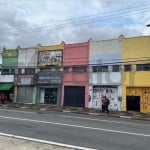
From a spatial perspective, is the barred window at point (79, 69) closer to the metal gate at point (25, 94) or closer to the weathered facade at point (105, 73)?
the weathered facade at point (105, 73)

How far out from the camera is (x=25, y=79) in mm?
42906

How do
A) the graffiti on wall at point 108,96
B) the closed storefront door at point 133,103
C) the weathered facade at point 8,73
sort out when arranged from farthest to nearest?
the weathered facade at point 8,73 → the graffiti on wall at point 108,96 → the closed storefront door at point 133,103

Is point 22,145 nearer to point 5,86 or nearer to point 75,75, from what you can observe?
point 75,75

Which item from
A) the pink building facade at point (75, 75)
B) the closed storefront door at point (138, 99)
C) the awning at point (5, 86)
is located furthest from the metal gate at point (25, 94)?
the closed storefront door at point (138, 99)

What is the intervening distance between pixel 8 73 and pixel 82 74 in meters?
12.1

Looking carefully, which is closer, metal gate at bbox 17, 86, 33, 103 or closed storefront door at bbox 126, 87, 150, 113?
closed storefront door at bbox 126, 87, 150, 113

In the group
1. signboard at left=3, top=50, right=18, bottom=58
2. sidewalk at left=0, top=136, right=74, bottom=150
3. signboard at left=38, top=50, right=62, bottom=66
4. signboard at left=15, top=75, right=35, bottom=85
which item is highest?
signboard at left=3, top=50, right=18, bottom=58

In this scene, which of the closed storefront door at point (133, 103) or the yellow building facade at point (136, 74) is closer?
the yellow building facade at point (136, 74)

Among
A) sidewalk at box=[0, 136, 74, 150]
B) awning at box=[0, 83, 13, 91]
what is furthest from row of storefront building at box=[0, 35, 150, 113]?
sidewalk at box=[0, 136, 74, 150]

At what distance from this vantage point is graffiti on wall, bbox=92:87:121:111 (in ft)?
115

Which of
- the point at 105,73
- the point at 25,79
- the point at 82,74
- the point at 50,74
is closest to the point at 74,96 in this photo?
the point at 82,74

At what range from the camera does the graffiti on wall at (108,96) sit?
35031 millimetres

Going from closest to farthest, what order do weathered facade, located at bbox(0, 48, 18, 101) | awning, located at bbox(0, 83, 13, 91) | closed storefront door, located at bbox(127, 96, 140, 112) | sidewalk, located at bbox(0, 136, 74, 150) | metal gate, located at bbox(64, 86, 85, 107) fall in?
1. sidewalk, located at bbox(0, 136, 74, 150)
2. closed storefront door, located at bbox(127, 96, 140, 112)
3. metal gate, located at bbox(64, 86, 85, 107)
4. awning, located at bbox(0, 83, 13, 91)
5. weathered facade, located at bbox(0, 48, 18, 101)

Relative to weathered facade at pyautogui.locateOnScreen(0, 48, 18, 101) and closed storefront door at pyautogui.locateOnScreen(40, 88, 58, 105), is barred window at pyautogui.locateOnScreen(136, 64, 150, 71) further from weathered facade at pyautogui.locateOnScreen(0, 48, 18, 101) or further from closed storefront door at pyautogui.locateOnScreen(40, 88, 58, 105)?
weathered facade at pyautogui.locateOnScreen(0, 48, 18, 101)
